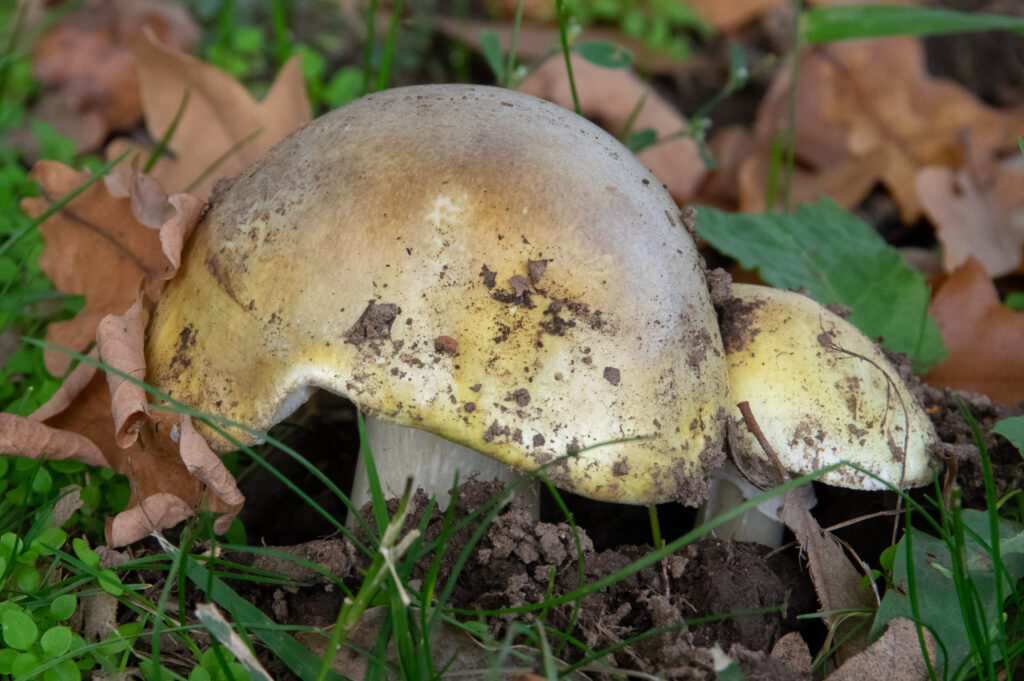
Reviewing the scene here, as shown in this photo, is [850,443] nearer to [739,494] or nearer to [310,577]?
[739,494]

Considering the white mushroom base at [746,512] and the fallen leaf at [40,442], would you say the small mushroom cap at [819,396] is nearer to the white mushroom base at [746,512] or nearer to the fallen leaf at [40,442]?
the white mushroom base at [746,512]

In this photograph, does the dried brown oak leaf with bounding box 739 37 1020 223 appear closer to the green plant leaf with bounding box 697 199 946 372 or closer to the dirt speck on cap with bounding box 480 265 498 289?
the green plant leaf with bounding box 697 199 946 372

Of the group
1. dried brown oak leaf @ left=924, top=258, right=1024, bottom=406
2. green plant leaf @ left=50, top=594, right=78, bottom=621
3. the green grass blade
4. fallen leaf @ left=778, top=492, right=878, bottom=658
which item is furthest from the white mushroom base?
green plant leaf @ left=50, top=594, right=78, bottom=621

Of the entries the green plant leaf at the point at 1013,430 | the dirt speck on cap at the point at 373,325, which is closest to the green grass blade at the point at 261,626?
the dirt speck on cap at the point at 373,325

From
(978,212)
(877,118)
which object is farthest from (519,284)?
(877,118)

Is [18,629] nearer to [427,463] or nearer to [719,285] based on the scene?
[427,463]

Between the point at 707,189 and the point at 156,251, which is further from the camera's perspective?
the point at 707,189

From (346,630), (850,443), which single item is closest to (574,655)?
(346,630)
